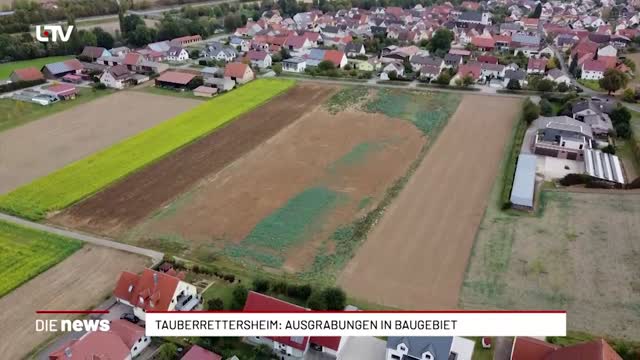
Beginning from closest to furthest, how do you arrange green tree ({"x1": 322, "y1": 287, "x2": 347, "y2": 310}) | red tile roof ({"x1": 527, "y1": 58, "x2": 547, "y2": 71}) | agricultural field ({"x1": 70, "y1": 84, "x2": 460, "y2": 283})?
green tree ({"x1": 322, "y1": 287, "x2": 347, "y2": 310})
agricultural field ({"x1": 70, "y1": 84, "x2": 460, "y2": 283})
red tile roof ({"x1": 527, "y1": 58, "x2": 547, "y2": 71})

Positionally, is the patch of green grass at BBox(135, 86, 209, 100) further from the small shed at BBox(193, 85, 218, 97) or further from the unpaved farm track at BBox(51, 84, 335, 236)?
the unpaved farm track at BBox(51, 84, 335, 236)

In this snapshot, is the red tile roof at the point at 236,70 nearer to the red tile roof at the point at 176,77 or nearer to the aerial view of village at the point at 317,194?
the aerial view of village at the point at 317,194

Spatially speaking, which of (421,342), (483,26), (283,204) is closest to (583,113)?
(283,204)

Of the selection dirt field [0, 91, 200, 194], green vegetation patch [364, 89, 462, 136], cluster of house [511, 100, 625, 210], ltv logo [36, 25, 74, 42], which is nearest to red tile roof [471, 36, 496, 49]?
Result: green vegetation patch [364, 89, 462, 136]

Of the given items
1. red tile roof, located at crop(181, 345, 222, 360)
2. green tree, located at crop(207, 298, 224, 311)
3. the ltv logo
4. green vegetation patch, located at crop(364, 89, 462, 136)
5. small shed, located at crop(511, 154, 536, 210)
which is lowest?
red tile roof, located at crop(181, 345, 222, 360)

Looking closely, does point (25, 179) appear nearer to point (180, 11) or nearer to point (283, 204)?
point (283, 204)

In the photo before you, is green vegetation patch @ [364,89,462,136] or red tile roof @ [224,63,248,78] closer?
green vegetation patch @ [364,89,462,136]

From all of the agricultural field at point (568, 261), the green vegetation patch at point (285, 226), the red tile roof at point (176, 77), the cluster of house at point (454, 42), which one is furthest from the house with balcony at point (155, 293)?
the cluster of house at point (454, 42)
